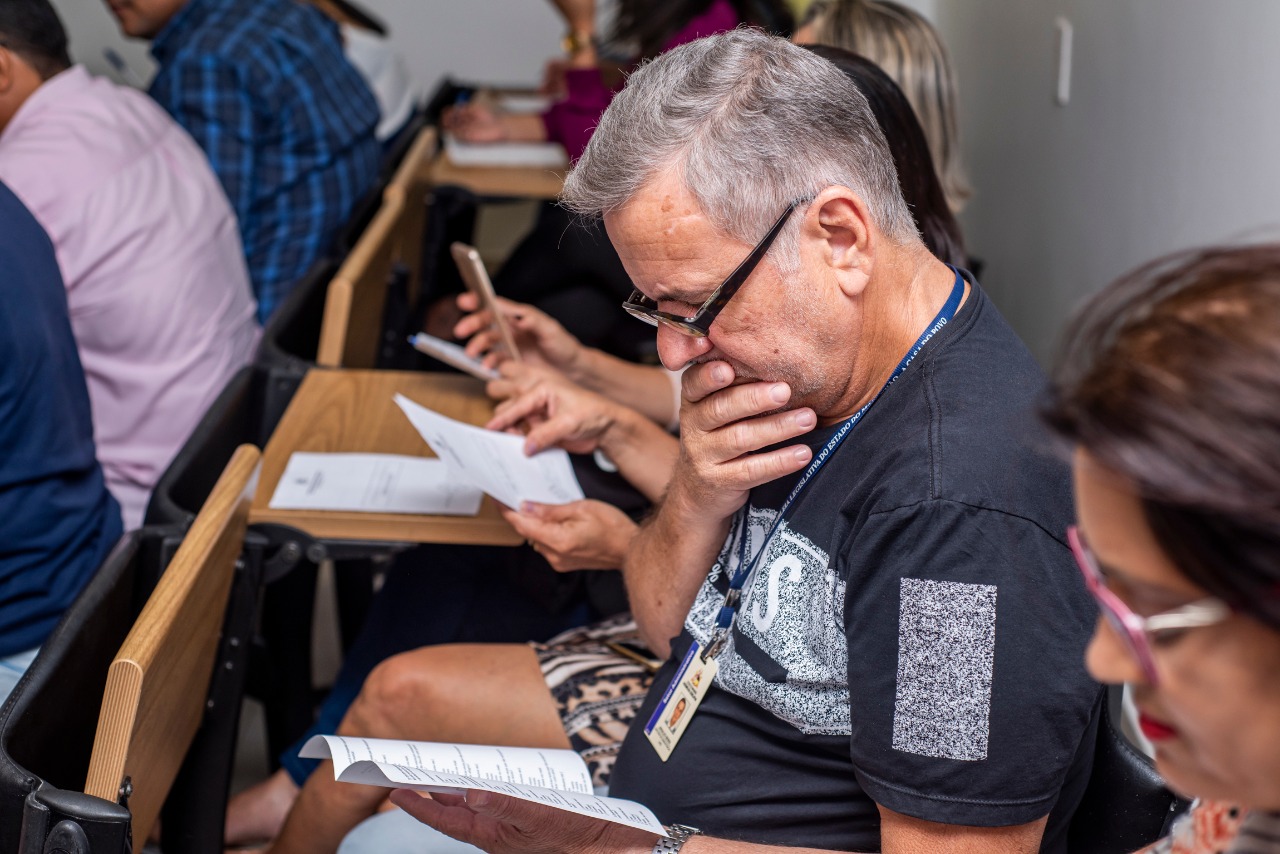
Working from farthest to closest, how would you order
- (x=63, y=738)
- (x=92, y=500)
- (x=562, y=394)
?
(x=562, y=394), (x=92, y=500), (x=63, y=738)

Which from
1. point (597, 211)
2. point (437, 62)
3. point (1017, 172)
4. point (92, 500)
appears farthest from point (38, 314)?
point (437, 62)

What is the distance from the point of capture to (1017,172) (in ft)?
9.70

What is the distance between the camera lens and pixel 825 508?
1076 millimetres

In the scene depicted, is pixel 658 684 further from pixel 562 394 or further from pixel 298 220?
pixel 298 220

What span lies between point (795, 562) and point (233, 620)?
0.79 meters

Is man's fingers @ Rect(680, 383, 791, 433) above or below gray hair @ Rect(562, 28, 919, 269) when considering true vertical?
below

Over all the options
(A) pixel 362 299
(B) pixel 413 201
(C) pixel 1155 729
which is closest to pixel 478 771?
(C) pixel 1155 729

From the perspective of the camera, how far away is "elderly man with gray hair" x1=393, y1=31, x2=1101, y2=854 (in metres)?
0.92

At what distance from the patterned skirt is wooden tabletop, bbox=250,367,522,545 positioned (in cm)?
18

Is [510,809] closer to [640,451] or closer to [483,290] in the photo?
[640,451]

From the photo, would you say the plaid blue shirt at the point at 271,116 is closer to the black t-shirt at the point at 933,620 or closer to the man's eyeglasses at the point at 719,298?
the man's eyeglasses at the point at 719,298

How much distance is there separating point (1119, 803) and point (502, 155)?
2940mm

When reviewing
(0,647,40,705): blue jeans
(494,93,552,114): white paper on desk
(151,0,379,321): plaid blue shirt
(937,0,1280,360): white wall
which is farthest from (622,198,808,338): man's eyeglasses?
(494,93,552,114): white paper on desk

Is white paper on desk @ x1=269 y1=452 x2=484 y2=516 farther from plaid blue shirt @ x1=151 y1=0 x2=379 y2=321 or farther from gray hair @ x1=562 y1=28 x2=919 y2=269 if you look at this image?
plaid blue shirt @ x1=151 y1=0 x2=379 y2=321
